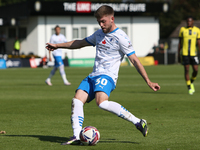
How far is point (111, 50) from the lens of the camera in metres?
6.13

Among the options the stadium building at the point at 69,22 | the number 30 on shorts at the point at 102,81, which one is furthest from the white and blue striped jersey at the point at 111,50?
the stadium building at the point at 69,22

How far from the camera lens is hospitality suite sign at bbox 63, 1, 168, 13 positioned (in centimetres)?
4541

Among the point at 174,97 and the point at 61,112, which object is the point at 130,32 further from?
the point at 61,112

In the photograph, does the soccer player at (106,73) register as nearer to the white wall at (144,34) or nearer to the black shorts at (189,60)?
the black shorts at (189,60)

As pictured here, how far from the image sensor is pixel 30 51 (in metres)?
46.4

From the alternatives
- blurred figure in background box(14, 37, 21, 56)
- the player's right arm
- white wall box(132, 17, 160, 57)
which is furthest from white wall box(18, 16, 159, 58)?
the player's right arm

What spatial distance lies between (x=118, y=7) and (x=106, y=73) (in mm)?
42114

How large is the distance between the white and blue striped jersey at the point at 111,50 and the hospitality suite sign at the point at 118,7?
39.7m

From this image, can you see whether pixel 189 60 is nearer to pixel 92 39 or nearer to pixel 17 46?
pixel 92 39

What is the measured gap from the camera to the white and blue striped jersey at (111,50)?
6055mm

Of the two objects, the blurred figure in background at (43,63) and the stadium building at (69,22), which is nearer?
the blurred figure in background at (43,63)

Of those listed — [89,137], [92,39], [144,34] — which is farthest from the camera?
[144,34]

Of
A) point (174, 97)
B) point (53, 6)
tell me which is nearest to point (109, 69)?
point (174, 97)

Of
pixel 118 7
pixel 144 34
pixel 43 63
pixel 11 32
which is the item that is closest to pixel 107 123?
pixel 43 63
